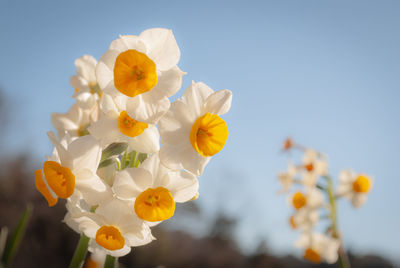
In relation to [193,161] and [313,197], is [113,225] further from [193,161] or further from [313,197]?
[313,197]

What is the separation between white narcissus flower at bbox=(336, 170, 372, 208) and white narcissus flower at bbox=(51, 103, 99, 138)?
2201 mm

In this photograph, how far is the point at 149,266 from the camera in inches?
181

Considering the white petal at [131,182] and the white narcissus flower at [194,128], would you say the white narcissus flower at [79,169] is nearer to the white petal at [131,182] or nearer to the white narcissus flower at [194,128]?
the white petal at [131,182]

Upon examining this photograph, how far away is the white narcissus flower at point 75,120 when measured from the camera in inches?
38.3

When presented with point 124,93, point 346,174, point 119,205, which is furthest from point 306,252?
point 124,93

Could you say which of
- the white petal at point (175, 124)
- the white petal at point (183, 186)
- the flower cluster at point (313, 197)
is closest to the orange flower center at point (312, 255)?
the flower cluster at point (313, 197)

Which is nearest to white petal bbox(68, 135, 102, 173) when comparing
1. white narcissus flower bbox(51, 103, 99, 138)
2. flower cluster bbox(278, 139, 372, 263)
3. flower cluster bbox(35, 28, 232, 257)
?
flower cluster bbox(35, 28, 232, 257)

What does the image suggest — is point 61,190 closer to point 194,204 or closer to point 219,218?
point 194,204

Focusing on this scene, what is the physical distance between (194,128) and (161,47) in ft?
0.74

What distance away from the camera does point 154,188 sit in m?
0.81

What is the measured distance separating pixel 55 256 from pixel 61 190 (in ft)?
12.9

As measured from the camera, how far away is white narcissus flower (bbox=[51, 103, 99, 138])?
97 cm

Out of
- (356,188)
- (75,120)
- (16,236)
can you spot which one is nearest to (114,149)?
(75,120)

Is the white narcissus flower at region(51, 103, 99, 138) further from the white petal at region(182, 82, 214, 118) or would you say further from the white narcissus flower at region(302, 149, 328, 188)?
the white narcissus flower at region(302, 149, 328, 188)
